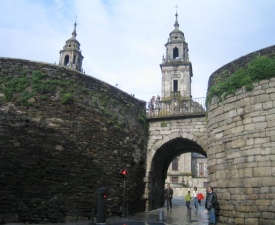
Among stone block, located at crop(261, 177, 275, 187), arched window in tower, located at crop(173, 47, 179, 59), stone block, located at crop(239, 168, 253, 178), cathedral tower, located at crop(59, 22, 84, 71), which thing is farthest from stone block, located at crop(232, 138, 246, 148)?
cathedral tower, located at crop(59, 22, 84, 71)

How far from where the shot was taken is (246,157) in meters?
8.53

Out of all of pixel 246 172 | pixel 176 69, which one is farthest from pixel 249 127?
pixel 176 69

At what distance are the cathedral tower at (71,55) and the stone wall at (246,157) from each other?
41146mm

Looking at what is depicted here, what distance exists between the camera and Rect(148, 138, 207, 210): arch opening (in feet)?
49.6

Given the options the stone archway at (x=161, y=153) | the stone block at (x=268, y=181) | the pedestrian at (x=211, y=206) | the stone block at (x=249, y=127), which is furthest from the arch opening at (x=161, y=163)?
the stone block at (x=268, y=181)

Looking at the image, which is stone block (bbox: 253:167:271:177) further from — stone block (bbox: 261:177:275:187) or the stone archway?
the stone archway

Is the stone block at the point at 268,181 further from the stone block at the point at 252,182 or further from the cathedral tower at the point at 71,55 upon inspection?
the cathedral tower at the point at 71,55

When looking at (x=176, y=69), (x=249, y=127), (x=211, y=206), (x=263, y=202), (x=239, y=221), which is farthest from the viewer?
(x=176, y=69)

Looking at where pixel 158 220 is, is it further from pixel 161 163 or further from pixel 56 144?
pixel 161 163

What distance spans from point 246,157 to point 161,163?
871cm

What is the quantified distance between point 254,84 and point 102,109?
18.3 feet

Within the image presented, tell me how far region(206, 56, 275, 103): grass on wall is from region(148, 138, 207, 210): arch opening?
5267mm

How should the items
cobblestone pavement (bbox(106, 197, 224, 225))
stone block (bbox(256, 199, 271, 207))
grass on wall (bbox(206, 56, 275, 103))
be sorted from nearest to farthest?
stone block (bbox(256, 199, 271, 207)) → grass on wall (bbox(206, 56, 275, 103)) → cobblestone pavement (bbox(106, 197, 224, 225))

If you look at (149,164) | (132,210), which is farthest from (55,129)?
(149,164)
